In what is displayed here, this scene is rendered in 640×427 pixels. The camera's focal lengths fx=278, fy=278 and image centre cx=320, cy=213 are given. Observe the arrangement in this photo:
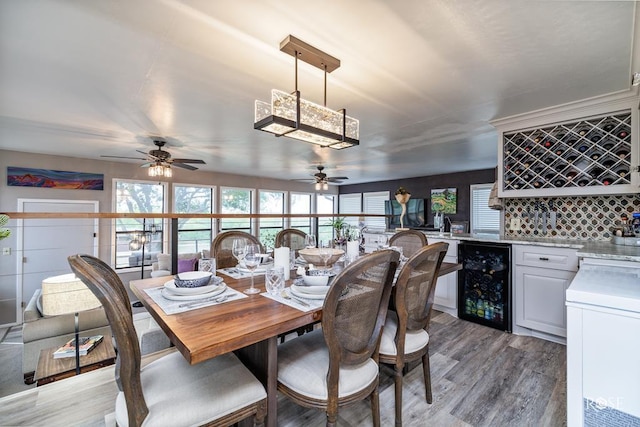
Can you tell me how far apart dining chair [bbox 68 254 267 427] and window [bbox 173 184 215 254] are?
5705 millimetres

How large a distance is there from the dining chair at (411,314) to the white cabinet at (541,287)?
1.77 m

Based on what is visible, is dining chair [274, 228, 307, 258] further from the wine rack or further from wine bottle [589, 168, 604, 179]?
wine bottle [589, 168, 604, 179]

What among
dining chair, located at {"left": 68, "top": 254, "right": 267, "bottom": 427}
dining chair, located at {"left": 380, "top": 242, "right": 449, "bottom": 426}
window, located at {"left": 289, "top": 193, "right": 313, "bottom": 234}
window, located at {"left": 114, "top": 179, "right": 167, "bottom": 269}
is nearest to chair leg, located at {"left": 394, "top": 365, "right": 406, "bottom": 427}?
dining chair, located at {"left": 380, "top": 242, "right": 449, "bottom": 426}

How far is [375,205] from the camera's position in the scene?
9000 mm

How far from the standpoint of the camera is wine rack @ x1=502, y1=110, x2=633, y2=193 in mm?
2660

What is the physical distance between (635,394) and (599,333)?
0.23 metres

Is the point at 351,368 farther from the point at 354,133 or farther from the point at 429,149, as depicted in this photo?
the point at 429,149

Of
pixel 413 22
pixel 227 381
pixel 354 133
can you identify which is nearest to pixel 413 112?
pixel 354 133

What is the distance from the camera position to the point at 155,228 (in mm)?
6059

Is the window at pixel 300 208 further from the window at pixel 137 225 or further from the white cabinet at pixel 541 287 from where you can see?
the white cabinet at pixel 541 287

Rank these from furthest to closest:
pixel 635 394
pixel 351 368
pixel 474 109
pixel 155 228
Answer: pixel 155 228 → pixel 474 109 → pixel 351 368 → pixel 635 394

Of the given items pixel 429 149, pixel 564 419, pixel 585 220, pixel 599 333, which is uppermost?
pixel 429 149

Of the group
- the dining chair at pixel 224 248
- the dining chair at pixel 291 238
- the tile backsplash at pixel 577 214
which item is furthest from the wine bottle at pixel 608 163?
the dining chair at pixel 224 248

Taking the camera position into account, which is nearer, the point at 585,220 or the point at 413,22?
the point at 413,22
